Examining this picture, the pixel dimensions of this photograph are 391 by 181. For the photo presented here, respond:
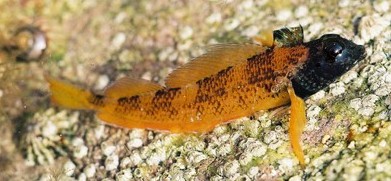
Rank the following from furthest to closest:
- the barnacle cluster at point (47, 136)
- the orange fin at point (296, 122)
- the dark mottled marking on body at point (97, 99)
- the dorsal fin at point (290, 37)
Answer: the barnacle cluster at point (47, 136) → the dark mottled marking on body at point (97, 99) → the dorsal fin at point (290, 37) → the orange fin at point (296, 122)

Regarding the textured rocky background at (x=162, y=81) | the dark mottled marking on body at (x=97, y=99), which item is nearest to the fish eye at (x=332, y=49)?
the textured rocky background at (x=162, y=81)

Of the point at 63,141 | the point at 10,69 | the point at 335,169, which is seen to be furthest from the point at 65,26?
the point at 335,169

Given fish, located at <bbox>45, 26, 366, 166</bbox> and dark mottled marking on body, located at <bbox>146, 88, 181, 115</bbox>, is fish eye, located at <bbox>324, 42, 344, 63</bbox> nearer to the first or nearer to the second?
fish, located at <bbox>45, 26, 366, 166</bbox>

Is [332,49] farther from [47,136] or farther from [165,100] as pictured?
[47,136]

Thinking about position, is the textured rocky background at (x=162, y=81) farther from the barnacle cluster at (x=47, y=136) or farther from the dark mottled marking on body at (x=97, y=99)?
the dark mottled marking on body at (x=97, y=99)

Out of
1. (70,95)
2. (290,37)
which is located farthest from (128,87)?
(290,37)

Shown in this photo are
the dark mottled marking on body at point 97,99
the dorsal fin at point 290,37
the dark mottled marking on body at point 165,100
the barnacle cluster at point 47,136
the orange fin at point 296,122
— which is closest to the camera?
the orange fin at point 296,122

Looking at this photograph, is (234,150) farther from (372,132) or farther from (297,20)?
(297,20)
